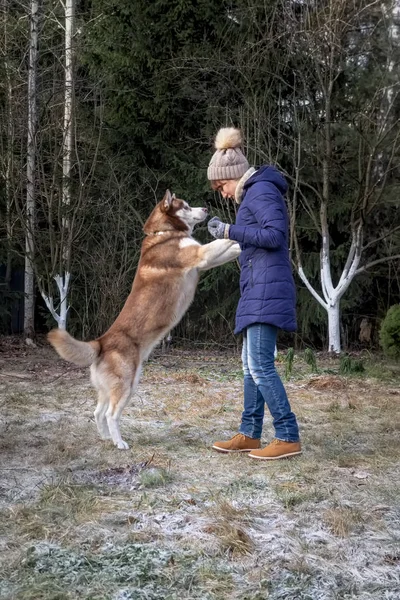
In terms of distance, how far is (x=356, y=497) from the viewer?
3.74 meters

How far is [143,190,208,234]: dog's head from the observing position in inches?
205

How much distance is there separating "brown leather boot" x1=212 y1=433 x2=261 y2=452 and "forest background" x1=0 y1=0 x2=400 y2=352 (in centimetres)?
649

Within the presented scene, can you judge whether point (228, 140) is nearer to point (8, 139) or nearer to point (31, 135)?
point (31, 135)

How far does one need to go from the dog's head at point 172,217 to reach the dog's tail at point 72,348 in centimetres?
Answer: 100

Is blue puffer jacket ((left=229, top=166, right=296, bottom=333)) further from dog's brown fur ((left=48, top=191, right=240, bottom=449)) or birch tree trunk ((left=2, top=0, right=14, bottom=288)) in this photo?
birch tree trunk ((left=2, top=0, right=14, bottom=288))

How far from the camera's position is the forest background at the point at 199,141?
11.0 m

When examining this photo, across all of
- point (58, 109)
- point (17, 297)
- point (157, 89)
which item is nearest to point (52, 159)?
point (58, 109)

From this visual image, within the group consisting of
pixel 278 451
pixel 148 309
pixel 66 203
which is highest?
pixel 66 203

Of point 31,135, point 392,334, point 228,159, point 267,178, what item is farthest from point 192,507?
point 31,135

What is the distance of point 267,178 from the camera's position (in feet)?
14.6

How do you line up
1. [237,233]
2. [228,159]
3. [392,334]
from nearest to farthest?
[237,233], [228,159], [392,334]

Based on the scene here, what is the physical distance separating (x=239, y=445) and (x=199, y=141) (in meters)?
8.44

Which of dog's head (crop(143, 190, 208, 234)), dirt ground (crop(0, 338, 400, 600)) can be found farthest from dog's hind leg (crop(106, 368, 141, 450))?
dog's head (crop(143, 190, 208, 234))

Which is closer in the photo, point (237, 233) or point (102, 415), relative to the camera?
point (237, 233)
